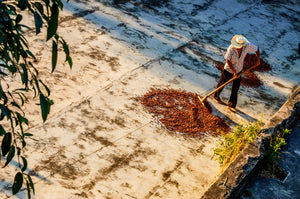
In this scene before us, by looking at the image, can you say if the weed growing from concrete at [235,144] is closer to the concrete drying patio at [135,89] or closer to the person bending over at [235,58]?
the concrete drying patio at [135,89]

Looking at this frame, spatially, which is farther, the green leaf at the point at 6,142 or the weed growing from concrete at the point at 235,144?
the weed growing from concrete at the point at 235,144

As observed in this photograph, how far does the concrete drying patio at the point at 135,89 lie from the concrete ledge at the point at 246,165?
0.83 metres

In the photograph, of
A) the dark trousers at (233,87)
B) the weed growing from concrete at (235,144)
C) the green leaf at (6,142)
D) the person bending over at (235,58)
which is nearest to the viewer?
the green leaf at (6,142)

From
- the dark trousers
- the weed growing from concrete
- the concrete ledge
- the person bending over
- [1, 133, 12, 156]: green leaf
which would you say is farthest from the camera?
the dark trousers

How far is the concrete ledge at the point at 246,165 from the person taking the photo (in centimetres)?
422

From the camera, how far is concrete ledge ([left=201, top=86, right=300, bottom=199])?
4.22 meters

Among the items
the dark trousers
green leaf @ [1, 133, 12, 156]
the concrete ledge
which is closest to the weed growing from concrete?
the concrete ledge

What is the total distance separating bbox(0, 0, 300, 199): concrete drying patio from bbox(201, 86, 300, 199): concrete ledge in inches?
32.5

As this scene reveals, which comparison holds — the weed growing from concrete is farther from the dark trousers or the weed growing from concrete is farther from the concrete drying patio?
the dark trousers

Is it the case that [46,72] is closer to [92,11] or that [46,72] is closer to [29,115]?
[29,115]

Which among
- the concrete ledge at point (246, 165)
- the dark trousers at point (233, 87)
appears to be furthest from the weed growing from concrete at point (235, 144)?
the dark trousers at point (233, 87)

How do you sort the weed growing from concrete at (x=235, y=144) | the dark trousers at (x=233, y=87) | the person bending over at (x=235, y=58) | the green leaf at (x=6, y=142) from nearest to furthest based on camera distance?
1. the green leaf at (x=6, y=142)
2. the weed growing from concrete at (x=235, y=144)
3. the person bending over at (x=235, y=58)
4. the dark trousers at (x=233, y=87)

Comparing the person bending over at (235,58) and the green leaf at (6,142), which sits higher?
the green leaf at (6,142)

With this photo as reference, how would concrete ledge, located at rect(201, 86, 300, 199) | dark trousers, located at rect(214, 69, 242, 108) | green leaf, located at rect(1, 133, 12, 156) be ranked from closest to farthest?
green leaf, located at rect(1, 133, 12, 156) → concrete ledge, located at rect(201, 86, 300, 199) → dark trousers, located at rect(214, 69, 242, 108)
